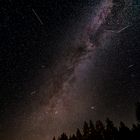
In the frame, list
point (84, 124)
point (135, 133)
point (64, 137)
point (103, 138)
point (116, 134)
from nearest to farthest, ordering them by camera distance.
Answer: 1. point (135, 133)
2. point (116, 134)
3. point (103, 138)
4. point (64, 137)
5. point (84, 124)

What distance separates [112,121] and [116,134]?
18.9 feet

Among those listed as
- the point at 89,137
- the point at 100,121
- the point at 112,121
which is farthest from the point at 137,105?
the point at 89,137

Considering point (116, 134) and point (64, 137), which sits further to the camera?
point (64, 137)

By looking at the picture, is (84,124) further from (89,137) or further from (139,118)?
(139,118)

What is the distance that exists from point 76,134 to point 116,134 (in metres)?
14.2

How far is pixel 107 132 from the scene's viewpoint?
5247cm

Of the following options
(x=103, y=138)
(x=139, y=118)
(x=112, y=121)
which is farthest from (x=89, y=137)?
(x=139, y=118)

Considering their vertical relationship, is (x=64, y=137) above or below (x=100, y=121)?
below

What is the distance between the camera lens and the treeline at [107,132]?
45331 millimetres

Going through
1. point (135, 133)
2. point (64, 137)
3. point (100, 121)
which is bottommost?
point (135, 133)

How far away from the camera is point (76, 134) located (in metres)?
58.8

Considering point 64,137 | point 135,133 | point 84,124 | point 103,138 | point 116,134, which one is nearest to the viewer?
point 135,133

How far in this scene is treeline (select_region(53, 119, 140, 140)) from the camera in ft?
149

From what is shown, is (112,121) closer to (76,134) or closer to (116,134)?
(116,134)
